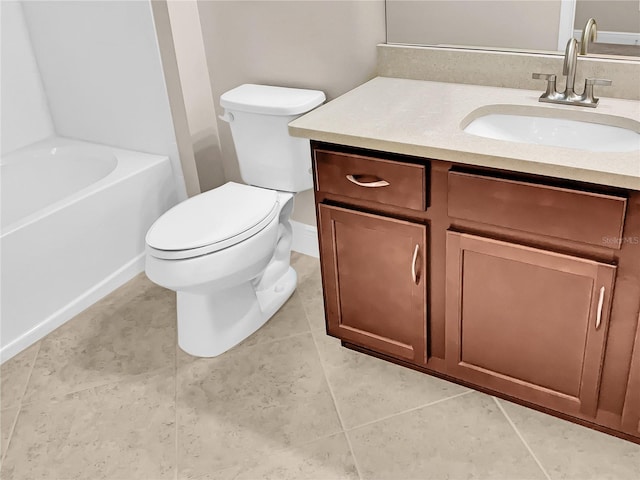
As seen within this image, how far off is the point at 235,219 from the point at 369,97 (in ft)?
1.92

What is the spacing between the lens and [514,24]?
1.96 m

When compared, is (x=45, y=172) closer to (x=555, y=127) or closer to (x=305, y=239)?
(x=305, y=239)

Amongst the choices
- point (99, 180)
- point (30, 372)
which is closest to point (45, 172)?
point (99, 180)

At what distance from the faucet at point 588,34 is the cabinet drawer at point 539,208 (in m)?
0.58

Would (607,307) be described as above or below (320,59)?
below

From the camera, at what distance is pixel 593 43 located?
73.5 inches

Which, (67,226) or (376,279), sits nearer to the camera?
(376,279)

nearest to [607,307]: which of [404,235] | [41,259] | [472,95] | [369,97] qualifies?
[404,235]

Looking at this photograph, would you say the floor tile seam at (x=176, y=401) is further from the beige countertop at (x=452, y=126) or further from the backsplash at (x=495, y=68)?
the backsplash at (x=495, y=68)

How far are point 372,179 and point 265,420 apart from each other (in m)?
0.81

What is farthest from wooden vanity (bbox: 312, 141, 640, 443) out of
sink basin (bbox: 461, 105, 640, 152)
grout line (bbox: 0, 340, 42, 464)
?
grout line (bbox: 0, 340, 42, 464)

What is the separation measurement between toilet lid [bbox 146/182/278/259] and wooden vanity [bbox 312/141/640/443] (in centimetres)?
30

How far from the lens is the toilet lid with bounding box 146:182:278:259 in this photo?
2.07m

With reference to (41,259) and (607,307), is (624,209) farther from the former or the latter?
(41,259)
